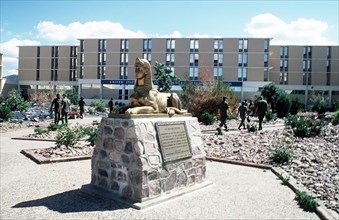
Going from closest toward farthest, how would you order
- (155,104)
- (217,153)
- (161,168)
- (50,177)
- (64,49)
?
(161,168) → (155,104) → (50,177) → (217,153) → (64,49)

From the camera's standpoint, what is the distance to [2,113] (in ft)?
60.9

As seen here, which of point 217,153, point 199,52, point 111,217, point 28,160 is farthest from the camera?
point 199,52

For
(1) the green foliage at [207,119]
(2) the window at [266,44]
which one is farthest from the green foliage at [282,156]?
(2) the window at [266,44]

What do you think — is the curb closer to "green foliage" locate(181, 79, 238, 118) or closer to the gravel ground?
the gravel ground

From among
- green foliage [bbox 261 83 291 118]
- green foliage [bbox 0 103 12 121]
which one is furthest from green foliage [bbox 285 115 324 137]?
green foliage [bbox 261 83 291 118]

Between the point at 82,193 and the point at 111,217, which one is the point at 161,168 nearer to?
the point at 111,217

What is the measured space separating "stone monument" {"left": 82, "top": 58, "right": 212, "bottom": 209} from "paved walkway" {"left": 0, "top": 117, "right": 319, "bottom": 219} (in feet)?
0.82

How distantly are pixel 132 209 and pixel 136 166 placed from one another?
681 mm

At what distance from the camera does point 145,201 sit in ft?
16.7

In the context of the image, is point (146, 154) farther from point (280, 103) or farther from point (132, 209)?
point (280, 103)

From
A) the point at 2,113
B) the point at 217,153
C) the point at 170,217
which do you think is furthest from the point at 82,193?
the point at 2,113

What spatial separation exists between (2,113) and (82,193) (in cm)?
1542

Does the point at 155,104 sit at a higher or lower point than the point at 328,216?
higher

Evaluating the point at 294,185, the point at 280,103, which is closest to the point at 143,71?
the point at 294,185
